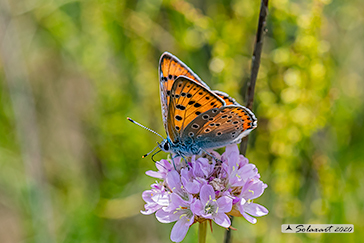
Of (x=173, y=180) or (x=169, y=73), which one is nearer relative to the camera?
(x=173, y=180)

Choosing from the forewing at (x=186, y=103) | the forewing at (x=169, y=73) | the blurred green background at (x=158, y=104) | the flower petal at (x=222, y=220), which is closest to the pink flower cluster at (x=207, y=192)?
the flower petal at (x=222, y=220)

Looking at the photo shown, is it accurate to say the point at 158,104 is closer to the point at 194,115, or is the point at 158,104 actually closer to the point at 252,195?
the point at 194,115

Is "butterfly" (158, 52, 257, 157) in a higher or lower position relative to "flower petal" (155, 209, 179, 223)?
higher

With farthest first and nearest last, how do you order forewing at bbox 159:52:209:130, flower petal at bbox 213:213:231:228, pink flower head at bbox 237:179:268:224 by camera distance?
forewing at bbox 159:52:209:130 → pink flower head at bbox 237:179:268:224 → flower petal at bbox 213:213:231:228

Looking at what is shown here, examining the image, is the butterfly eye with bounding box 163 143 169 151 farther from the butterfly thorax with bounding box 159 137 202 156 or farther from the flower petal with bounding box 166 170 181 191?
the flower petal with bounding box 166 170 181 191

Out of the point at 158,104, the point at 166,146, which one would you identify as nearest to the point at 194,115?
the point at 166,146

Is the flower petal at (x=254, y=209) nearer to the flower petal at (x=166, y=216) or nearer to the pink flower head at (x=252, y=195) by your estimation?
the pink flower head at (x=252, y=195)

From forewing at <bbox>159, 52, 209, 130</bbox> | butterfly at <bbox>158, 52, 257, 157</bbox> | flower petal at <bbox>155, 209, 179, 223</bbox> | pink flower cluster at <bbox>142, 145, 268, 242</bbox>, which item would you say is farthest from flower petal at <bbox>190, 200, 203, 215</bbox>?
forewing at <bbox>159, 52, 209, 130</bbox>
